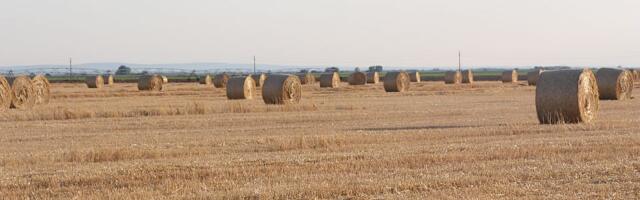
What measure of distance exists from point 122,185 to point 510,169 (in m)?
4.44

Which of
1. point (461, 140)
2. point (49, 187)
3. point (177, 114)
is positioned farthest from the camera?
point (177, 114)

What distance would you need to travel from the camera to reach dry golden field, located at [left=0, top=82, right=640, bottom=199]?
380 inches

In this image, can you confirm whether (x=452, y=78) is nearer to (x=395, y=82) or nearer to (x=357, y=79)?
(x=357, y=79)

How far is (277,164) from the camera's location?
11.8 meters

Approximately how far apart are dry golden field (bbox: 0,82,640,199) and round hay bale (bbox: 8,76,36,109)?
10690 mm

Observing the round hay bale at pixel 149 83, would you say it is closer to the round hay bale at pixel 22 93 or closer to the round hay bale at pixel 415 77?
the round hay bale at pixel 22 93

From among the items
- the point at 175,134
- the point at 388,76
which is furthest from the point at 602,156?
the point at 388,76

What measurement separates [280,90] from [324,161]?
765 inches

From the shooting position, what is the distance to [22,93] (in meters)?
31.6

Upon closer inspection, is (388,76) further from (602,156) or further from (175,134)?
(602,156)

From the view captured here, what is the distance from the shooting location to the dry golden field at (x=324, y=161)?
966 centimetres

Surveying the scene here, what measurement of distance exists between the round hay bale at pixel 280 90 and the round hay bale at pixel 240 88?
4638 mm

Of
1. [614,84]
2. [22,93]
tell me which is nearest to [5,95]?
[22,93]

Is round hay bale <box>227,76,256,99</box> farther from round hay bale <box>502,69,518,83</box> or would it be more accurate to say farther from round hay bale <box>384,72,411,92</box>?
round hay bale <box>502,69,518,83</box>
